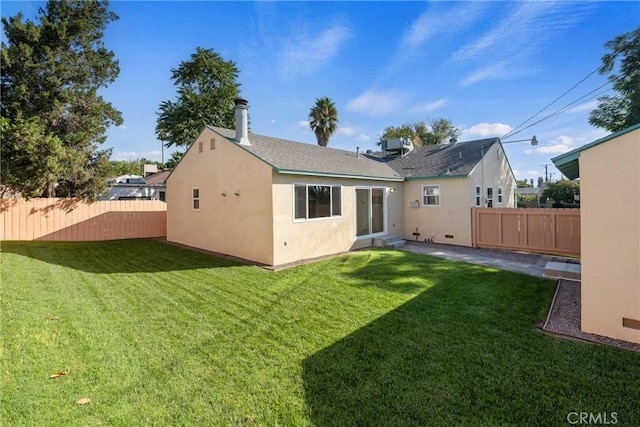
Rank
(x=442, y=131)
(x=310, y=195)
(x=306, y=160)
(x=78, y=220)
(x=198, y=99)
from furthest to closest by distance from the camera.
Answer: (x=442, y=131)
(x=198, y=99)
(x=78, y=220)
(x=306, y=160)
(x=310, y=195)

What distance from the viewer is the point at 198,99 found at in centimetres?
2533

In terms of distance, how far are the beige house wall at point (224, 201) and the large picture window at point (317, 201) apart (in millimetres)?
1193

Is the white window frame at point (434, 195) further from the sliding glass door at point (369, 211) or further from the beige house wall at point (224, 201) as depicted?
the beige house wall at point (224, 201)

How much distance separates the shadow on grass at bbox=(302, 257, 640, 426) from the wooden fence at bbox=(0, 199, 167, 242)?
52.0 ft

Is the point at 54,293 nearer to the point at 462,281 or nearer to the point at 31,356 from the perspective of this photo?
the point at 31,356

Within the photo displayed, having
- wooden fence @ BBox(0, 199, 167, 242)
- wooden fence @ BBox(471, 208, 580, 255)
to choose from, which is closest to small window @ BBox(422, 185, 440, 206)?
wooden fence @ BBox(471, 208, 580, 255)

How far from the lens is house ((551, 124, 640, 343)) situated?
173 inches

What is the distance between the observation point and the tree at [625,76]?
1332 centimetres

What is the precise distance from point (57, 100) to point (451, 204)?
19499 mm

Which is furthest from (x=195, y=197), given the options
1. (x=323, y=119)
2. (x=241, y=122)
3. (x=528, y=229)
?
(x=323, y=119)

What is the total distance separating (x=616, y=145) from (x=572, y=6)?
27.5 ft

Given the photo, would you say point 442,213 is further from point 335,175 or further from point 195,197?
point 195,197

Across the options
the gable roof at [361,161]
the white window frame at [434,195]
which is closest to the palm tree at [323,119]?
the gable roof at [361,161]

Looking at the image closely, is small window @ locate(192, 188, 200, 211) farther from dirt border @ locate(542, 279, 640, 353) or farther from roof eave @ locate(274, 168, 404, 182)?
dirt border @ locate(542, 279, 640, 353)
